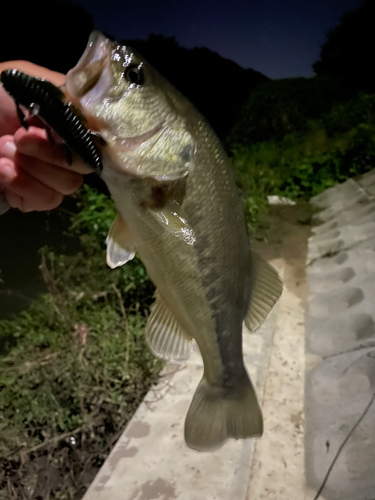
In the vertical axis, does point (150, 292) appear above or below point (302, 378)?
above

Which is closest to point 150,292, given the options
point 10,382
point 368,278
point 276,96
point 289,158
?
point 10,382

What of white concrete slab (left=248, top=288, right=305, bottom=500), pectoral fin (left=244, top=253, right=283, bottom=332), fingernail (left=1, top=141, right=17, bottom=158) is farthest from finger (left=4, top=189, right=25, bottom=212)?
white concrete slab (left=248, top=288, right=305, bottom=500)

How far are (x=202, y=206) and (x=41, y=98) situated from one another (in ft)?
1.27

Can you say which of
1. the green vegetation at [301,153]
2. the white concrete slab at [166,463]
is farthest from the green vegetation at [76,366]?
the green vegetation at [301,153]

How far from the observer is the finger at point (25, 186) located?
3.14 ft

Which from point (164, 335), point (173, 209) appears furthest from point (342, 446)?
point (173, 209)

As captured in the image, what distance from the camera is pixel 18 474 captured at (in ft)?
6.03

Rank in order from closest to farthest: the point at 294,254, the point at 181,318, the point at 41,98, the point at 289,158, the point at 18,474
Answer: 1. the point at 41,98
2. the point at 181,318
3. the point at 18,474
4. the point at 294,254
5. the point at 289,158

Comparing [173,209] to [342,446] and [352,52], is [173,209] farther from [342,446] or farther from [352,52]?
[352,52]

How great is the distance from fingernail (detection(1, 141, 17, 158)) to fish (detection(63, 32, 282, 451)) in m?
0.32

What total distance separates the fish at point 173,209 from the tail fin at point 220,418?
0.06 m

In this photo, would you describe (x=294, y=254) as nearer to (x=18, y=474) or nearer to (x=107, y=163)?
(x=18, y=474)

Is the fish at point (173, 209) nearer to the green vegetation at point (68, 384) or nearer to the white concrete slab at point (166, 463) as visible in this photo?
the white concrete slab at point (166, 463)

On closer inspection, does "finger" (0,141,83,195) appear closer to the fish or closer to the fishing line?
the fish
